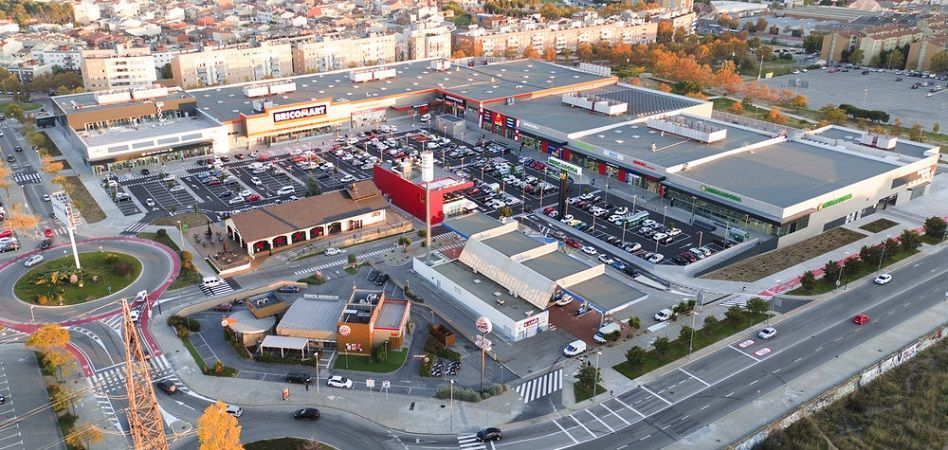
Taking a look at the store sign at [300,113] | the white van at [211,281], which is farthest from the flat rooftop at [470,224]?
the store sign at [300,113]

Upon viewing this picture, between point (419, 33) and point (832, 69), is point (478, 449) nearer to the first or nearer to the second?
point (419, 33)

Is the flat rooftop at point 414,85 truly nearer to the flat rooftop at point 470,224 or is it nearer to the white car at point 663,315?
the flat rooftop at point 470,224

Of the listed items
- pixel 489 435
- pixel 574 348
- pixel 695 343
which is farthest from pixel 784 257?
pixel 489 435

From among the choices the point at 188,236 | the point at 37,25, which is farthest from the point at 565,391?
the point at 37,25

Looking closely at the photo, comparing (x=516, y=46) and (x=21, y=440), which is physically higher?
(x=516, y=46)

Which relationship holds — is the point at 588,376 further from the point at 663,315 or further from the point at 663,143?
the point at 663,143

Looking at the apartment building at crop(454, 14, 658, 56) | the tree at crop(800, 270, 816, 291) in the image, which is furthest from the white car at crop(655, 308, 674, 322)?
the apartment building at crop(454, 14, 658, 56)
